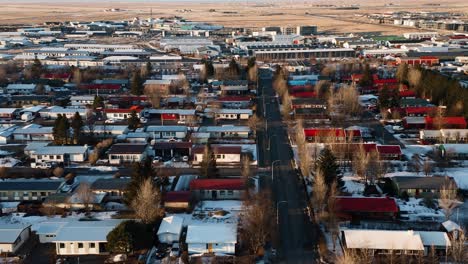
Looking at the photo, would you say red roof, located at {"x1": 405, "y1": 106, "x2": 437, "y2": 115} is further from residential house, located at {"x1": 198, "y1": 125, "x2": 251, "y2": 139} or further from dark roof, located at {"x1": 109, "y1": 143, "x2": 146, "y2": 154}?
dark roof, located at {"x1": 109, "y1": 143, "x2": 146, "y2": 154}

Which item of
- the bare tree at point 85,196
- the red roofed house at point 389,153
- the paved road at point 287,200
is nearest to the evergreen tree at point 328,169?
the paved road at point 287,200

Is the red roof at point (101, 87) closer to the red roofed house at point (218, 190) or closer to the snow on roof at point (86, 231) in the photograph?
the red roofed house at point (218, 190)

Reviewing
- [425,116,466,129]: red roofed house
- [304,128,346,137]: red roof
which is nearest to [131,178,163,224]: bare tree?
[304,128,346,137]: red roof

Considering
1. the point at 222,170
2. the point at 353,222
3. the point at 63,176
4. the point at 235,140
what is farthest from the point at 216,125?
the point at 353,222

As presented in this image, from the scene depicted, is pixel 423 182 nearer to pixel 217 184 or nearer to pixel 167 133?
pixel 217 184

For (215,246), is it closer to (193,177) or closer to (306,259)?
(306,259)

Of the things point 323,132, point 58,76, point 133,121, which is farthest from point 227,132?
point 58,76
